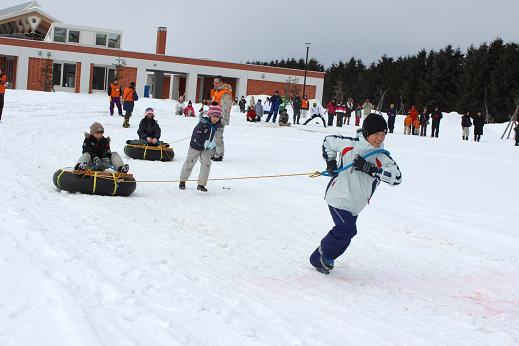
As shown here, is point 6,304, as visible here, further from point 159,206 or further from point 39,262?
point 159,206

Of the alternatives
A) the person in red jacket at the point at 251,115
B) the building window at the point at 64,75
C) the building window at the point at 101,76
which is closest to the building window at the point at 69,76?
the building window at the point at 64,75

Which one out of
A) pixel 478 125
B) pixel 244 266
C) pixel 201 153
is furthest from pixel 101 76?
pixel 244 266

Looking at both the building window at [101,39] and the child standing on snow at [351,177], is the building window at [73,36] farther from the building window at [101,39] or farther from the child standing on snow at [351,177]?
the child standing on snow at [351,177]

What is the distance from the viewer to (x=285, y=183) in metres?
11.3

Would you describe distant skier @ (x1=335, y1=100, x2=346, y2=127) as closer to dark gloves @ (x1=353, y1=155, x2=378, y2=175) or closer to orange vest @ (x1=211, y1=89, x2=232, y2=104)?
orange vest @ (x1=211, y1=89, x2=232, y2=104)

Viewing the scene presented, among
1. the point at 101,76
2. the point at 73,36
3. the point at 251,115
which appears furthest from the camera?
the point at 73,36

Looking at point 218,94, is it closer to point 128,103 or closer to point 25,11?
point 128,103

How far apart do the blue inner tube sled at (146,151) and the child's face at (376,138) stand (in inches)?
325

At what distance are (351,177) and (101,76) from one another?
4934 cm

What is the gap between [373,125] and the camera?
5352 millimetres

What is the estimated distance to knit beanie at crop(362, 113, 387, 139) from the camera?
5.34 m

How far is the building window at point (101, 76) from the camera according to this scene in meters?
51.6

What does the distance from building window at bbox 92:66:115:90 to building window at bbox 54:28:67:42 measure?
389 cm

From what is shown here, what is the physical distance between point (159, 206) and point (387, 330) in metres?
4.61
